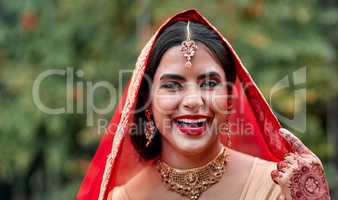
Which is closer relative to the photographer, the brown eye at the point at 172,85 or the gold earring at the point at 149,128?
the brown eye at the point at 172,85

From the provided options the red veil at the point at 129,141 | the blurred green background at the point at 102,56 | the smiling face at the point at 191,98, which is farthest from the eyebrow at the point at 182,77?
the blurred green background at the point at 102,56

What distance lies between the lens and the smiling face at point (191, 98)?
2.49m

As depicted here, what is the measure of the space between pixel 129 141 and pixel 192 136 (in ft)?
1.35

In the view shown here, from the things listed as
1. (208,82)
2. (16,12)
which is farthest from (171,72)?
(16,12)

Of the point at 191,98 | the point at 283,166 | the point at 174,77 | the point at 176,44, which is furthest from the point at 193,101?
the point at 283,166

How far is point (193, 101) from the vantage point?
2473 millimetres

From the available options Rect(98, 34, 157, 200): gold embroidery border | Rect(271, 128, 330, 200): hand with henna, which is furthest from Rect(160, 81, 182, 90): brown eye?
Rect(271, 128, 330, 200): hand with henna

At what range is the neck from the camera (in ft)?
8.57

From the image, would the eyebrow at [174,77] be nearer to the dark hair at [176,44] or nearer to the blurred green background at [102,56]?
the dark hair at [176,44]

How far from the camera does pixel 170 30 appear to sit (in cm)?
260

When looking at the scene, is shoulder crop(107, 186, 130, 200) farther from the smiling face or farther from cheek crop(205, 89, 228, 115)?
cheek crop(205, 89, 228, 115)

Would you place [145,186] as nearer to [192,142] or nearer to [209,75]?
[192,142]

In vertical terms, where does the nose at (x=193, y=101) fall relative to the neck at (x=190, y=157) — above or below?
above

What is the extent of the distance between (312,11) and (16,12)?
263 centimetres
